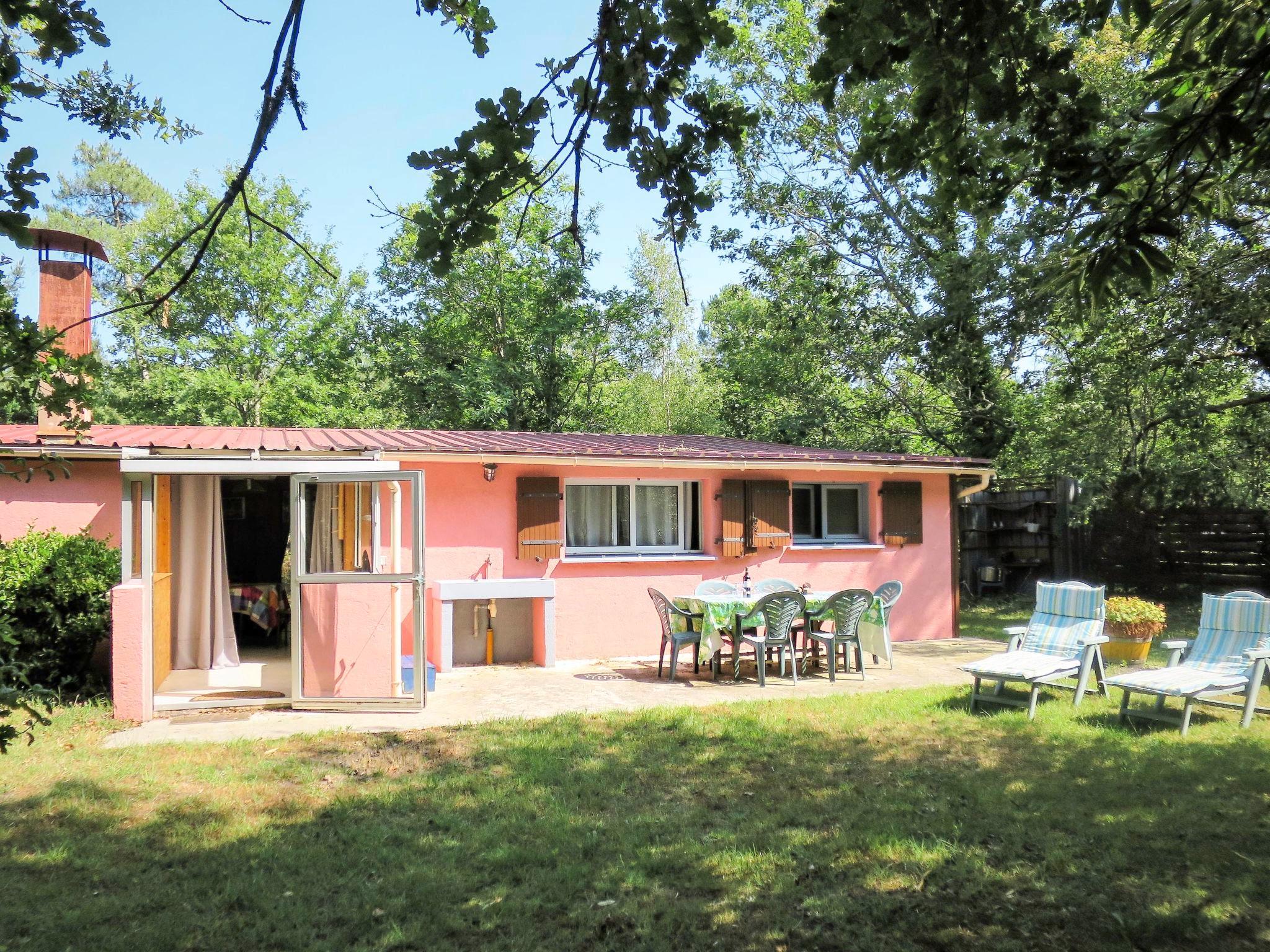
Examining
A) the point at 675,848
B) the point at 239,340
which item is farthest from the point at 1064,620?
the point at 239,340

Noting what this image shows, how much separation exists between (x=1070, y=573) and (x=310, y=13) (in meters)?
15.7

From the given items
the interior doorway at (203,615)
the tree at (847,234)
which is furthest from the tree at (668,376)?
the interior doorway at (203,615)

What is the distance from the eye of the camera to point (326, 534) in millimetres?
8008

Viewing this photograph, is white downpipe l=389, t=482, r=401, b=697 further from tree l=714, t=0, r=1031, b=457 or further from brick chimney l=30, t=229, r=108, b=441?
tree l=714, t=0, r=1031, b=457

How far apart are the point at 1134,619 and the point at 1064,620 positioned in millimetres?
2271

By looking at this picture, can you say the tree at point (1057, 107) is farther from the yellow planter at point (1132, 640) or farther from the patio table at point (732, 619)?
the yellow planter at point (1132, 640)

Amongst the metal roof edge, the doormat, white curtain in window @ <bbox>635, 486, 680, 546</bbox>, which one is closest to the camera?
the doormat

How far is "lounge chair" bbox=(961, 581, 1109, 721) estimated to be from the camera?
754 centimetres

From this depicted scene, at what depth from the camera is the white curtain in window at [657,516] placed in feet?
37.8

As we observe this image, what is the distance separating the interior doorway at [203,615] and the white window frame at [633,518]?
350 centimetres

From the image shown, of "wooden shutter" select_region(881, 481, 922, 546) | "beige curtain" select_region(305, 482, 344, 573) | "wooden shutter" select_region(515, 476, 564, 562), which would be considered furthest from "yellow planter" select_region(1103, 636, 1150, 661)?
"beige curtain" select_region(305, 482, 344, 573)

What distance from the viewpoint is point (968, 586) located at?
55.7ft

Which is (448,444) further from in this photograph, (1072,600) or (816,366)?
(816,366)

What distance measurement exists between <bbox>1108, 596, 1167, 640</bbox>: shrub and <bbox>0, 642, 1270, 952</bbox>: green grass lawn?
2.90 meters
